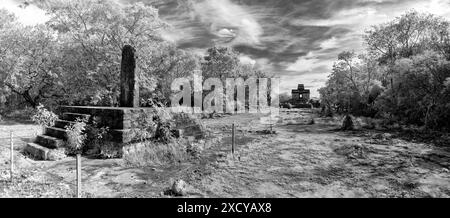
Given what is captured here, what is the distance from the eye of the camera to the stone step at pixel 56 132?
7.96 metres

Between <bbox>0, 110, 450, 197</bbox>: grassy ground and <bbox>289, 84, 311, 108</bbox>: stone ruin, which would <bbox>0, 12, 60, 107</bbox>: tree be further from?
<bbox>289, 84, 311, 108</bbox>: stone ruin

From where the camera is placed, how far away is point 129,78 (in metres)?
9.72

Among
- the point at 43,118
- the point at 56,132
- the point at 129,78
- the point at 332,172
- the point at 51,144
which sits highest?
the point at 129,78

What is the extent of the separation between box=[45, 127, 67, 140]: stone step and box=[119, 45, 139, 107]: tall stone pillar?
2307mm

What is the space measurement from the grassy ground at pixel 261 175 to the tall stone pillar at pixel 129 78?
3.10 metres

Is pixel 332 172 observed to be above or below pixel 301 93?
below

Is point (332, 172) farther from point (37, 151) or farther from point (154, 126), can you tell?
point (37, 151)

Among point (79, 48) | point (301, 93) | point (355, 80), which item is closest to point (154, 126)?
point (79, 48)

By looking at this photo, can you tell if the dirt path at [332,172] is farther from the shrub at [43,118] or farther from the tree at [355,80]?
the tree at [355,80]

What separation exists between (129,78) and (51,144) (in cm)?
338

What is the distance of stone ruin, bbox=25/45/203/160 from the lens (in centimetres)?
752

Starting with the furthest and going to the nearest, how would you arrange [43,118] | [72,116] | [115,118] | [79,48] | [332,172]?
[79,48] < [72,116] < [43,118] < [115,118] < [332,172]

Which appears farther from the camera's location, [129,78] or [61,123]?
[129,78]

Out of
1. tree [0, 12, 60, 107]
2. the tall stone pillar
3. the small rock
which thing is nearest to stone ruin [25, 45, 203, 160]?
the tall stone pillar
